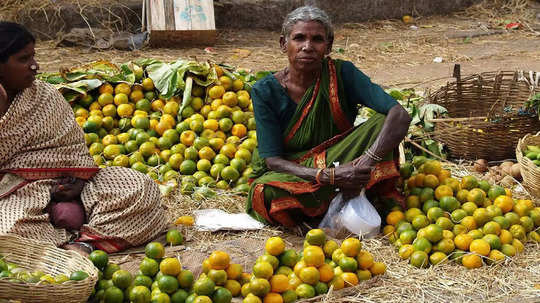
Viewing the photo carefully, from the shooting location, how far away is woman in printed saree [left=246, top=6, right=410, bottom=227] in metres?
3.78

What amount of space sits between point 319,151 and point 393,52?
5130mm

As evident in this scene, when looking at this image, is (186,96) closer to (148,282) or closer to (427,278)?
(148,282)

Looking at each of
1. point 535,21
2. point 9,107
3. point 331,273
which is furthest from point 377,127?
point 535,21

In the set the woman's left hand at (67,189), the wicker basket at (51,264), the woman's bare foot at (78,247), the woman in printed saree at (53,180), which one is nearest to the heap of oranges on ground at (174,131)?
the woman in printed saree at (53,180)

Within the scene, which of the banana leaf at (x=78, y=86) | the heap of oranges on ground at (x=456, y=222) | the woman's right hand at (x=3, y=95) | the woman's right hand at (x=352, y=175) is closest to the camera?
the woman's right hand at (x=3, y=95)

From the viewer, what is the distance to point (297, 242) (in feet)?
13.0

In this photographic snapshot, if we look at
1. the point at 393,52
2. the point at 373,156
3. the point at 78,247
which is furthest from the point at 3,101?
the point at 393,52

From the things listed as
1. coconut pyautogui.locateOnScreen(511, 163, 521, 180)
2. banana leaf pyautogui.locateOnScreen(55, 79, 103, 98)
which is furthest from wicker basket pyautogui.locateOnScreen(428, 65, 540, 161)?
banana leaf pyautogui.locateOnScreen(55, 79, 103, 98)

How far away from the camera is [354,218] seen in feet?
12.4

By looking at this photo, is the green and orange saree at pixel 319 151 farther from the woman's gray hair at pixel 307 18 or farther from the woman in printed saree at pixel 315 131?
the woman's gray hair at pixel 307 18

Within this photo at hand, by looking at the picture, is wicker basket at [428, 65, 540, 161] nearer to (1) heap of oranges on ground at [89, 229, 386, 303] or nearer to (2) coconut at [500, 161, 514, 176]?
(2) coconut at [500, 161, 514, 176]

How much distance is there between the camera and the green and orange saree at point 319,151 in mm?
3875

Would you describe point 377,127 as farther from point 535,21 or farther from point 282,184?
point 535,21

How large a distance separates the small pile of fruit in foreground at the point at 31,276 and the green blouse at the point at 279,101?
4.78ft
